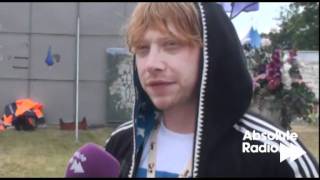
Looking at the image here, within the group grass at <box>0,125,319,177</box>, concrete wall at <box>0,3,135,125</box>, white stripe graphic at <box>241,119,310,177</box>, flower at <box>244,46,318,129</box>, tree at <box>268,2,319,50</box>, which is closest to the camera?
white stripe graphic at <box>241,119,310,177</box>

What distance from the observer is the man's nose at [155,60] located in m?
0.85

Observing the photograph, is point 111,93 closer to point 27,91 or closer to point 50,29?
point 50,29

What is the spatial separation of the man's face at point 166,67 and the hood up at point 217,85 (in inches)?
0.8

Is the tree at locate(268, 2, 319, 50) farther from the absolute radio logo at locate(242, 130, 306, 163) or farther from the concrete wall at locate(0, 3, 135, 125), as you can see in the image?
the absolute radio logo at locate(242, 130, 306, 163)

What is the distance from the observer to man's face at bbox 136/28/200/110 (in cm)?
85

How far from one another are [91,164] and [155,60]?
0.18 metres

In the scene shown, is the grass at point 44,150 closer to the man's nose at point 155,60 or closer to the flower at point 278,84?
the flower at point 278,84

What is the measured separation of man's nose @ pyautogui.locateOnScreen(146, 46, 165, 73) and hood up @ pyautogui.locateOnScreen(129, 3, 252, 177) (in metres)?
0.07

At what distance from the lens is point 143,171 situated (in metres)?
0.95

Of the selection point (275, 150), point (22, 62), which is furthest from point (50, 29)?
point (275, 150)

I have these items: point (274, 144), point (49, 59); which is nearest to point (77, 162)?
point (274, 144)

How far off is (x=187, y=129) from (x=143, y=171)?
0.32ft

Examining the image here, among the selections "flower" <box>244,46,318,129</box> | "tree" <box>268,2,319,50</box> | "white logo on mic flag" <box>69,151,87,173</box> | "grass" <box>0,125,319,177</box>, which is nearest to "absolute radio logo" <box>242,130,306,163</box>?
"white logo on mic flag" <box>69,151,87,173</box>

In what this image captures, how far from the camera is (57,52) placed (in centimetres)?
281
